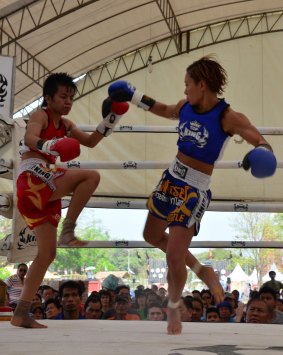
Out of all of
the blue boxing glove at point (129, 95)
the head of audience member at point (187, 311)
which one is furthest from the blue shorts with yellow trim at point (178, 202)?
the head of audience member at point (187, 311)

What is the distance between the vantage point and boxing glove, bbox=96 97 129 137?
275 cm

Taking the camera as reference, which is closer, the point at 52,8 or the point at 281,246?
the point at 281,246

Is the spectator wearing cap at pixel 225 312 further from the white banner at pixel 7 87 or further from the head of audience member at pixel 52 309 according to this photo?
the white banner at pixel 7 87

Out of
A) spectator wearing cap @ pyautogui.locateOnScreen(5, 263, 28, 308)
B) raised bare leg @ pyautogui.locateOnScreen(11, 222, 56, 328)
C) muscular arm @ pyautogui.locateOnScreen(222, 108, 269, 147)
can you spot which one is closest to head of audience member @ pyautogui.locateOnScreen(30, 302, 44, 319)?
spectator wearing cap @ pyautogui.locateOnScreen(5, 263, 28, 308)

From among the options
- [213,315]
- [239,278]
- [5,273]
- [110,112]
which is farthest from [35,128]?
[5,273]

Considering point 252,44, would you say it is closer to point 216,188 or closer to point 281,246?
point 216,188

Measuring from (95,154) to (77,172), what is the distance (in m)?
8.02

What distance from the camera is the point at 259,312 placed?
144 inches

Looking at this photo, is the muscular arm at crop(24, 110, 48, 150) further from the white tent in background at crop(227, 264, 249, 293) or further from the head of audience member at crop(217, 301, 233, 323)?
the white tent in background at crop(227, 264, 249, 293)

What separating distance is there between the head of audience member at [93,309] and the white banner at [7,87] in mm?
1482

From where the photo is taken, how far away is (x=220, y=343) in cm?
180

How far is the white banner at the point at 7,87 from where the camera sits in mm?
4598

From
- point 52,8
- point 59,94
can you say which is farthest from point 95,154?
point 59,94

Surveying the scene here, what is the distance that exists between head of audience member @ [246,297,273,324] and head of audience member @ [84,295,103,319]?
104cm
